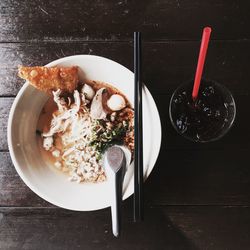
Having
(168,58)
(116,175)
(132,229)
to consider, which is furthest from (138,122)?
(132,229)

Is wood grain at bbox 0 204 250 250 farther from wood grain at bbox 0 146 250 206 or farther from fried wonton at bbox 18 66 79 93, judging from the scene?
fried wonton at bbox 18 66 79 93

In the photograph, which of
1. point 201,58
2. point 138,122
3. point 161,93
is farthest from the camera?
point 161,93

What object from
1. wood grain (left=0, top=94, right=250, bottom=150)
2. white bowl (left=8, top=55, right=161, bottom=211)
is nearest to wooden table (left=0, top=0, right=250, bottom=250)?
wood grain (left=0, top=94, right=250, bottom=150)

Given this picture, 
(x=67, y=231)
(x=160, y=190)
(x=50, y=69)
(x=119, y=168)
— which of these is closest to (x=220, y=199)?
(x=160, y=190)

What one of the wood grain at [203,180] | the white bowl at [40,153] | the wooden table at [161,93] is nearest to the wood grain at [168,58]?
the wooden table at [161,93]

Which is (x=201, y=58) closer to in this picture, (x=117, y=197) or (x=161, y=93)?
(x=161, y=93)

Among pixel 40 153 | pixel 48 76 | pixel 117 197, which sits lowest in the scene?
pixel 117 197

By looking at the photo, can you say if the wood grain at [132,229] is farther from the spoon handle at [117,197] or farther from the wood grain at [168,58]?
the wood grain at [168,58]

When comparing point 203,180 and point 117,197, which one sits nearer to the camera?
point 117,197
